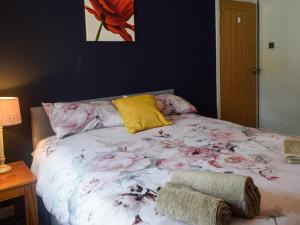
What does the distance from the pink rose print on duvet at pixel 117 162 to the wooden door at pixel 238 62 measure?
2.43m

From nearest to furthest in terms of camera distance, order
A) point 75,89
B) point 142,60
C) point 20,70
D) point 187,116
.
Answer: point 20,70 → point 75,89 → point 187,116 → point 142,60

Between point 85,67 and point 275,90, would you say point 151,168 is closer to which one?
point 85,67

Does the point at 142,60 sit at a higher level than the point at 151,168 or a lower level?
higher

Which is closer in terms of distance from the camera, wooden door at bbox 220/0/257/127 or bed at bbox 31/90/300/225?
bed at bbox 31/90/300/225

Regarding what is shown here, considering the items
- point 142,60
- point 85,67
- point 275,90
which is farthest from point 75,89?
point 275,90

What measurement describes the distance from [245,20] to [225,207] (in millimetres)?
3579

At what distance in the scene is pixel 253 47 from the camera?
13.9 ft

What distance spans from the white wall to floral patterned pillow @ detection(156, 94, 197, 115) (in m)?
1.82

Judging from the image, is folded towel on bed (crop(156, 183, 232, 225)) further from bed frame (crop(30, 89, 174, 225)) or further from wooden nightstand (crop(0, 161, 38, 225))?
bed frame (crop(30, 89, 174, 225))

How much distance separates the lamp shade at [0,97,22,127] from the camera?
1.92 m

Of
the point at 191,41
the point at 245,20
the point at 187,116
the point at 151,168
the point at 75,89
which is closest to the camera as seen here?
the point at 151,168

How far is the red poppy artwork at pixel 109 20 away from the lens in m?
2.67

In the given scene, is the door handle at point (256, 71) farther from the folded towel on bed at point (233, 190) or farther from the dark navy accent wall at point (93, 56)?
the folded towel on bed at point (233, 190)

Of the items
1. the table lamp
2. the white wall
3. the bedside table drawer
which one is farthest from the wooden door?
the bedside table drawer
